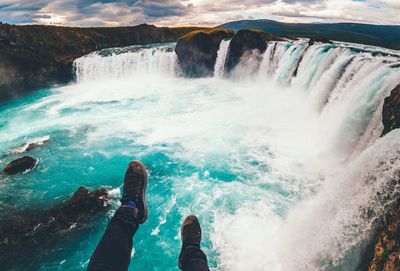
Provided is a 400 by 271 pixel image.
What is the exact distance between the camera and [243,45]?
1501 inches

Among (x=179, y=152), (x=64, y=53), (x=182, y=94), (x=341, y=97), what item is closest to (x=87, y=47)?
(x=64, y=53)

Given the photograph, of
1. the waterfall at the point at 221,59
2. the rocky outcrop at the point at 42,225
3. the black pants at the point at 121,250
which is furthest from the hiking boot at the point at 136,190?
the waterfall at the point at 221,59

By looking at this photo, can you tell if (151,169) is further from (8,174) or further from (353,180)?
(353,180)

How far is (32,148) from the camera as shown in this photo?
20297 mm

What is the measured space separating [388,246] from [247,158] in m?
11.3

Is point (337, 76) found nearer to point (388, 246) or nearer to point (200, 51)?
point (388, 246)

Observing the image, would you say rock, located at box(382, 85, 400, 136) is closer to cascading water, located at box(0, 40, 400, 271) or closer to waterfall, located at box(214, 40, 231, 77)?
cascading water, located at box(0, 40, 400, 271)

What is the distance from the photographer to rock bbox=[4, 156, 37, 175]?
1670 cm

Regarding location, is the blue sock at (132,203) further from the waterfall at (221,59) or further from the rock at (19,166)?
the waterfall at (221,59)

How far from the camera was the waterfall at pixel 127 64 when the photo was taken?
46.5m

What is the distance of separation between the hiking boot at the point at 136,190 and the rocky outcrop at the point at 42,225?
4450 millimetres

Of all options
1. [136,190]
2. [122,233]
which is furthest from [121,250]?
[136,190]

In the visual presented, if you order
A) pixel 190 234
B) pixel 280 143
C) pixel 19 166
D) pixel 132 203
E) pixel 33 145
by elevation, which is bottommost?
pixel 33 145

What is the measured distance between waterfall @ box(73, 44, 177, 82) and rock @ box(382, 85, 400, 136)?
1422 inches
